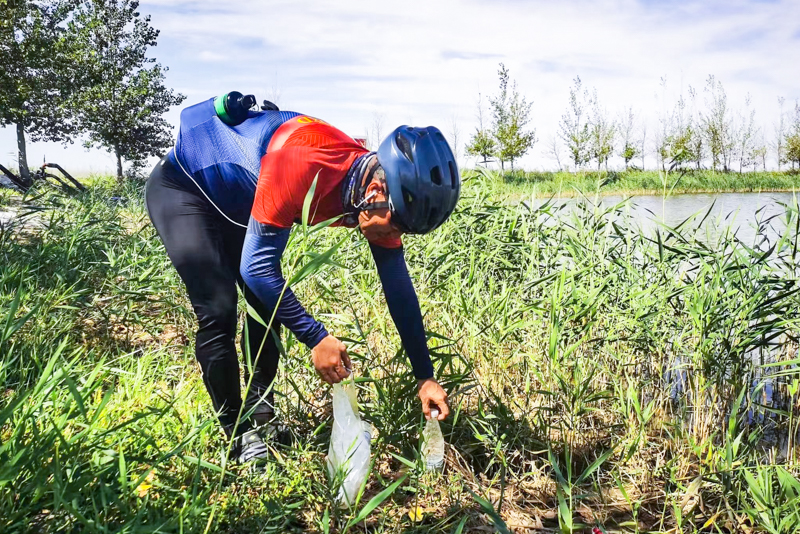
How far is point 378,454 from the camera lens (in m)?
2.30

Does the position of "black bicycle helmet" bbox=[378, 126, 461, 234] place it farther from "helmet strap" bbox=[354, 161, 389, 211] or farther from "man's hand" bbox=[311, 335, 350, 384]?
"man's hand" bbox=[311, 335, 350, 384]

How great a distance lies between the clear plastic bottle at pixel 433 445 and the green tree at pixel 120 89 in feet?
60.4

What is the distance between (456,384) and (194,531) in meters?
1.11

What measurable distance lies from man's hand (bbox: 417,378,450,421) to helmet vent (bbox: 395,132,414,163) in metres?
0.78

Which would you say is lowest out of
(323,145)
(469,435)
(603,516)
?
(603,516)

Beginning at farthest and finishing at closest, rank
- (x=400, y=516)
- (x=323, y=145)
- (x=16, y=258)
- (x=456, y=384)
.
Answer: (x=16, y=258) < (x=456, y=384) < (x=400, y=516) < (x=323, y=145)

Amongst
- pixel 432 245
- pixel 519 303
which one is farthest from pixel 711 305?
pixel 432 245

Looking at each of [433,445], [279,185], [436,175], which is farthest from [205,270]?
[433,445]

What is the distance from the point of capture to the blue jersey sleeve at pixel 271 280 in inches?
72.0

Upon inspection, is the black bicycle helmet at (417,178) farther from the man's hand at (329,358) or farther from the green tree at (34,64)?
the green tree at (34,64)

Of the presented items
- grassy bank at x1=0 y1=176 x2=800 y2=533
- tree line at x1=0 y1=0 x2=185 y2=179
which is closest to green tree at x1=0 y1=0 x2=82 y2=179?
tree line at x1=0 y1=0 x2=185 y2=179

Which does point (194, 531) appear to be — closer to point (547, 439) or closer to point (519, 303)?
point (547, 439)

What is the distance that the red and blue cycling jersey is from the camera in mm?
1821

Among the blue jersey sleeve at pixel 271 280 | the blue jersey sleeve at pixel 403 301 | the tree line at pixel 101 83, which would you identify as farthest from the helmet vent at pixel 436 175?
the tree line at pixel 101 83
